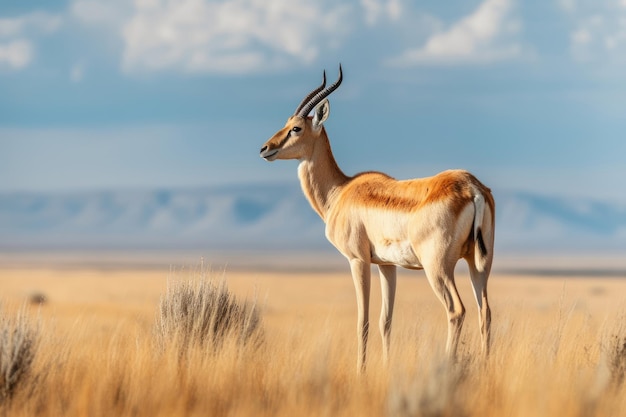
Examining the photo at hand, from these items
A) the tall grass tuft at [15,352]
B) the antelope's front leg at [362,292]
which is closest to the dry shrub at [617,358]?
the antelope's front leg at [362,292]

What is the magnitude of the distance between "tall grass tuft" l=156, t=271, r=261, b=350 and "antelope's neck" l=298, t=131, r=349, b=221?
67.3 inches

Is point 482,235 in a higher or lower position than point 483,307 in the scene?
higher

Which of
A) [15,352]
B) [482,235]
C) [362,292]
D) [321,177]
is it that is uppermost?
[321,177]

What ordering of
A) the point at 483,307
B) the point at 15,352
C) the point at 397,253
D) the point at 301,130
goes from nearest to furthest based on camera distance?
1. the point at 15,352
2. the point at 483,307
3. the point at 397,253
4. the point at 301,130

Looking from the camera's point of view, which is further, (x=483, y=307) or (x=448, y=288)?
(x=483, y=307)

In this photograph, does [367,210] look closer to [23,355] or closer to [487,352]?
[487,352]

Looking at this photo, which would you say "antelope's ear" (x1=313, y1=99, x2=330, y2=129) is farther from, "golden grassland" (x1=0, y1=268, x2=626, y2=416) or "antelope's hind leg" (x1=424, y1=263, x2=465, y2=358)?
"antelope's hind leg" (x1=424, y1=263, x2=465, y2=358)

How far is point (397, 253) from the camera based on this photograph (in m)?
12.0

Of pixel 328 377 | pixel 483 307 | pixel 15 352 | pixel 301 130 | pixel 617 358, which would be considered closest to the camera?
pixel 15 352

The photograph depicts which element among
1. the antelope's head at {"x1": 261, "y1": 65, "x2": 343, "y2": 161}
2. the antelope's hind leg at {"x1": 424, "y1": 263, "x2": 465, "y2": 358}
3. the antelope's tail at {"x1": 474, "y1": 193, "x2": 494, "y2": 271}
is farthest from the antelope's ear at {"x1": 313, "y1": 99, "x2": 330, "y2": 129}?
the antelope's hind leg at {"x1": 424, "y1": 263, "x2": 465, "y2": 358}

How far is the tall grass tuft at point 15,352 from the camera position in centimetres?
956

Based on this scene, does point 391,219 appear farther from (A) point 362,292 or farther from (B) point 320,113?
(B) point 320,113

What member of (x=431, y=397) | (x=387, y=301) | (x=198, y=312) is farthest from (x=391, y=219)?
(x=431, y=397)

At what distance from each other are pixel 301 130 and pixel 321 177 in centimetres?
70
